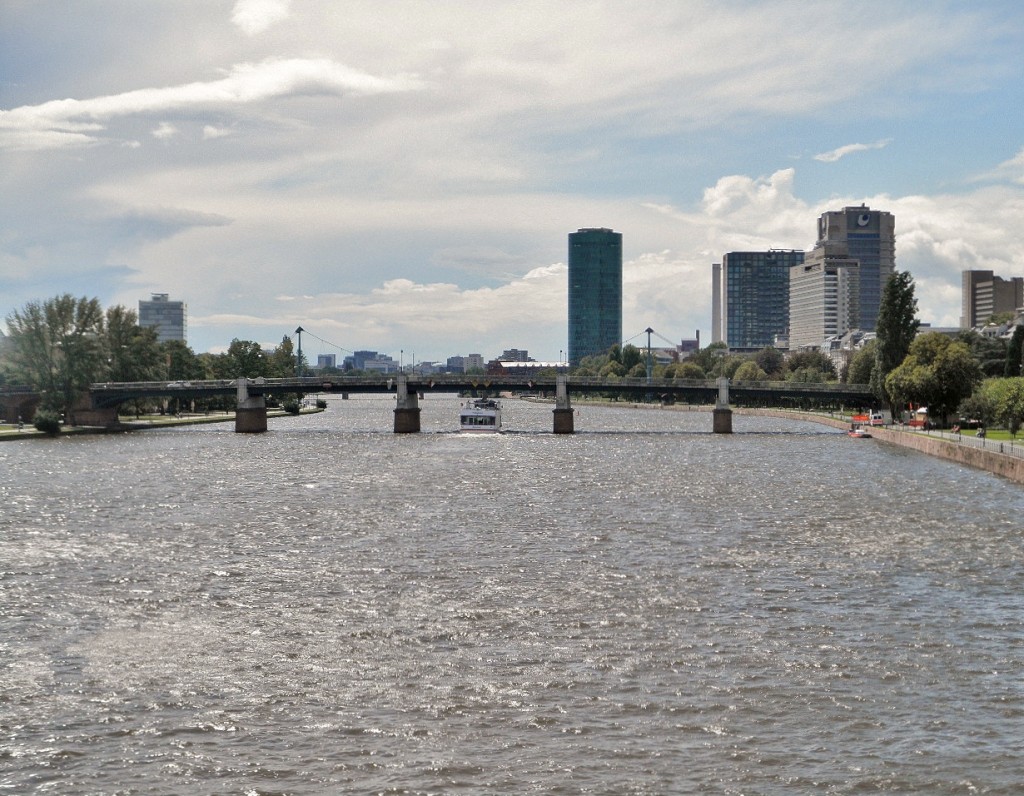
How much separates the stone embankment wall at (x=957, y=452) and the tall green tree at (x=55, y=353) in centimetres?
10350

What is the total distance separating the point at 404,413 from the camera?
555ft

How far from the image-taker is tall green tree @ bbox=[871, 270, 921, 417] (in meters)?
151

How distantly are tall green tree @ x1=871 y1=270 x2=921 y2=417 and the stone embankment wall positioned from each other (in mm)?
10341

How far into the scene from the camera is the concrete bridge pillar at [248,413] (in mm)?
166375

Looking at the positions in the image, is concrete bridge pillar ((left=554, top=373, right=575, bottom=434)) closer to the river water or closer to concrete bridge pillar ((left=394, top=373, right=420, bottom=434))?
concrete bridge pillar ((left=394, top=373, right=420, bottom=434))

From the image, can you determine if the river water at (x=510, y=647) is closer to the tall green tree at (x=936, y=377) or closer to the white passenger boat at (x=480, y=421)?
the tall green tree at (x=936, y=377)

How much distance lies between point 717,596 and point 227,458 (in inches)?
3159

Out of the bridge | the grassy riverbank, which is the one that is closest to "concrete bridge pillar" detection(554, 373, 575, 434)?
the bridge

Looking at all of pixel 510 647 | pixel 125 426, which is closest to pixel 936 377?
pixel 125 426

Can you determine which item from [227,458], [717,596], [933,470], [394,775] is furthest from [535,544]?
[227,458]

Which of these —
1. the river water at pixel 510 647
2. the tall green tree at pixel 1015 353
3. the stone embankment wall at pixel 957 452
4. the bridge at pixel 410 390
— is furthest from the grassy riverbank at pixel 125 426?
the tall green tree at pixel 1015 353

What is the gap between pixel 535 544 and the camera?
54094 mm

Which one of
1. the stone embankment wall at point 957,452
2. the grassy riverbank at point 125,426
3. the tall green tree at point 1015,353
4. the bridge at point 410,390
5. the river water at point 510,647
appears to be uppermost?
the tall green tree at point 1015,353

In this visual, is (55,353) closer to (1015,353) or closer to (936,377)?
(936,377)
